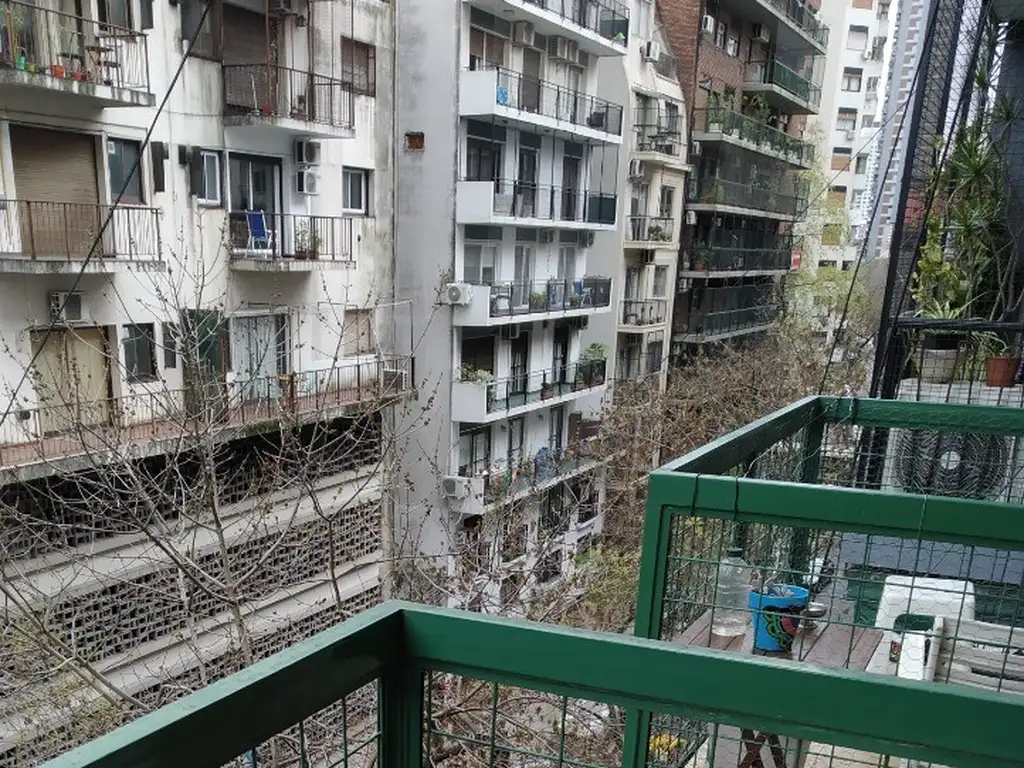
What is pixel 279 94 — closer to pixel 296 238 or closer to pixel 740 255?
pixel 296 238

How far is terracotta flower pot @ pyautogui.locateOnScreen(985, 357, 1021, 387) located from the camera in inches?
262

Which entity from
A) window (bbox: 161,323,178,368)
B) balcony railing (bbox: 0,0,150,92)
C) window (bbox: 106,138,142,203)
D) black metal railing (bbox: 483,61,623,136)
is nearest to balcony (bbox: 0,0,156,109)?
balcony railing (bbox: 0,0,150,92)

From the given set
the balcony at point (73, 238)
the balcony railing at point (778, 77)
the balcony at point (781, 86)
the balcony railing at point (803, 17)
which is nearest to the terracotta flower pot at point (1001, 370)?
the balcony at point (73, 238)

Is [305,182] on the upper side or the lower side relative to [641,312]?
upper

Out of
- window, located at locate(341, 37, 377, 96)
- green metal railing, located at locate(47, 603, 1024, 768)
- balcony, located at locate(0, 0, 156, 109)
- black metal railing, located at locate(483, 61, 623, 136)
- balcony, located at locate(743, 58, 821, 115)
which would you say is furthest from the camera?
balcony, located at locate(743, 58, 821, 115)

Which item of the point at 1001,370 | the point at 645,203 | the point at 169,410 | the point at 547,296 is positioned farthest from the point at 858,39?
the point at 169,410

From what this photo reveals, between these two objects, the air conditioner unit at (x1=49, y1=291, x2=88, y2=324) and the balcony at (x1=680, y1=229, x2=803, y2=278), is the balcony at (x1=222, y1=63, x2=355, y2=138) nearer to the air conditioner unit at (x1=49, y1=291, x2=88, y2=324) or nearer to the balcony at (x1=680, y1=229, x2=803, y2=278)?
the air conditioner unit at (x1=49, y1=291, x2=88, y2=324)

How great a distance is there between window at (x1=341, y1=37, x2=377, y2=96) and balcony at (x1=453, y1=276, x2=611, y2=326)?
3454 millimetres

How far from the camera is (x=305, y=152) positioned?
10273 mm

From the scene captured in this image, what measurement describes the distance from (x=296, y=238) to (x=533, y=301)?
5087mm

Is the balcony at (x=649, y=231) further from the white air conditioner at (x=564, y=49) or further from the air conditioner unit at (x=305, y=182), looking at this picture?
the air conditioner unit at (x=305, y=182)

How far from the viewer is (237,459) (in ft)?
33.5

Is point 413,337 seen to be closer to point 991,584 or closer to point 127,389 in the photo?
point 127,389

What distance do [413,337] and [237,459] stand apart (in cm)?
396
